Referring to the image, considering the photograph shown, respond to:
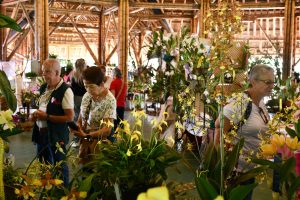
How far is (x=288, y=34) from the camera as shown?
10977 mm

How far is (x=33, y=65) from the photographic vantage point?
8812 millimetres

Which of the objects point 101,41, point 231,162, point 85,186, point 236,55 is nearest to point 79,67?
point 236,55

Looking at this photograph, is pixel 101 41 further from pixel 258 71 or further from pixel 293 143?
pixel 293 143

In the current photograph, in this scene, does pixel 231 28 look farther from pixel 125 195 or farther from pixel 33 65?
pixel 33 65

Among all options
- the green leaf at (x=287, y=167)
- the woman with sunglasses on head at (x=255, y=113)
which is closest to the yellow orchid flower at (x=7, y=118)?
the green leaf at (x=287, y=167)

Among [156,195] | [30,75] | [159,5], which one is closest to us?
[156,195]

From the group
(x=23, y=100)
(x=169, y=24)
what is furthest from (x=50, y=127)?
(x=169, y=24)

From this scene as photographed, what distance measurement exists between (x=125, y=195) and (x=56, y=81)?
1736 millimetres

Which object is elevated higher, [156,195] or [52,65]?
[52,65]

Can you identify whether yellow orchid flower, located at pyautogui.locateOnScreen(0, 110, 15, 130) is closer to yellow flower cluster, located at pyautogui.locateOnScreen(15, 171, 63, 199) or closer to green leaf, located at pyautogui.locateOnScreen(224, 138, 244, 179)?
yellow flower cluster, located at pyautogui.locateOnScreen(15, 171, 63, 199)

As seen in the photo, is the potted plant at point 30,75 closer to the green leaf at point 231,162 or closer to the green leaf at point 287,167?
the green leaf at point 231,162

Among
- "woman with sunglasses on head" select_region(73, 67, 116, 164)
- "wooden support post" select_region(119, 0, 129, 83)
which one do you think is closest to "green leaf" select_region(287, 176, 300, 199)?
"woman with sunglasses on head" select_region(73, 67, 116, 164)

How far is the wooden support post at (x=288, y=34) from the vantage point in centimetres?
1097

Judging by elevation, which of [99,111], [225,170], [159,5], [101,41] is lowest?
[225,170]
